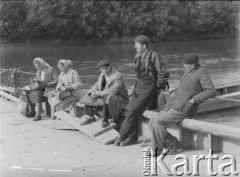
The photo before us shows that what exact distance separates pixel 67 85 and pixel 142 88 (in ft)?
7.98

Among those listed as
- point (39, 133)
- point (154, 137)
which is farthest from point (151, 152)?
point (39, 133)

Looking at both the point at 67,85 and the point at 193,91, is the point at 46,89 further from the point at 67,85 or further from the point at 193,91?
the point at 193,91

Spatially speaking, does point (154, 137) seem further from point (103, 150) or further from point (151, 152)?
point (103, 150)

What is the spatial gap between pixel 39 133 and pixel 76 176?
9.63ft

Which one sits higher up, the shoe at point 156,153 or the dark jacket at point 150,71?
the dark jacket at point 150,71

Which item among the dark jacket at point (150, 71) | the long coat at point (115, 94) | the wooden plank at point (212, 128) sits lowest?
the wooden plank at point (212, 128)

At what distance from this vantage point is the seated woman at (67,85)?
9.45 m

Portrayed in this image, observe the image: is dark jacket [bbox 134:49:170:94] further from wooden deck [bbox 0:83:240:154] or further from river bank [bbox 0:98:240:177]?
river bank [bbox 0:98:240:177]

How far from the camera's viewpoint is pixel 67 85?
9531 millimetres

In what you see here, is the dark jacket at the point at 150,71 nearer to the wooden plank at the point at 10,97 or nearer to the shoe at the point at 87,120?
the shoe at the point at 87,120

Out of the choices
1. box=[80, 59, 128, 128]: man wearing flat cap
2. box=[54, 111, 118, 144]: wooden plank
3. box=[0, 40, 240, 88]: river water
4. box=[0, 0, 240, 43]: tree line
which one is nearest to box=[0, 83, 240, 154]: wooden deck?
box=[54, 111, 118, 144]: wooden plank

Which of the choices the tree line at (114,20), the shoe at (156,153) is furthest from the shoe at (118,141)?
the tree line at (114,20)

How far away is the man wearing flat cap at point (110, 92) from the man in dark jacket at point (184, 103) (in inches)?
46.5

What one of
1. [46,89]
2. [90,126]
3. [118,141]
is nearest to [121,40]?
[46,89]
